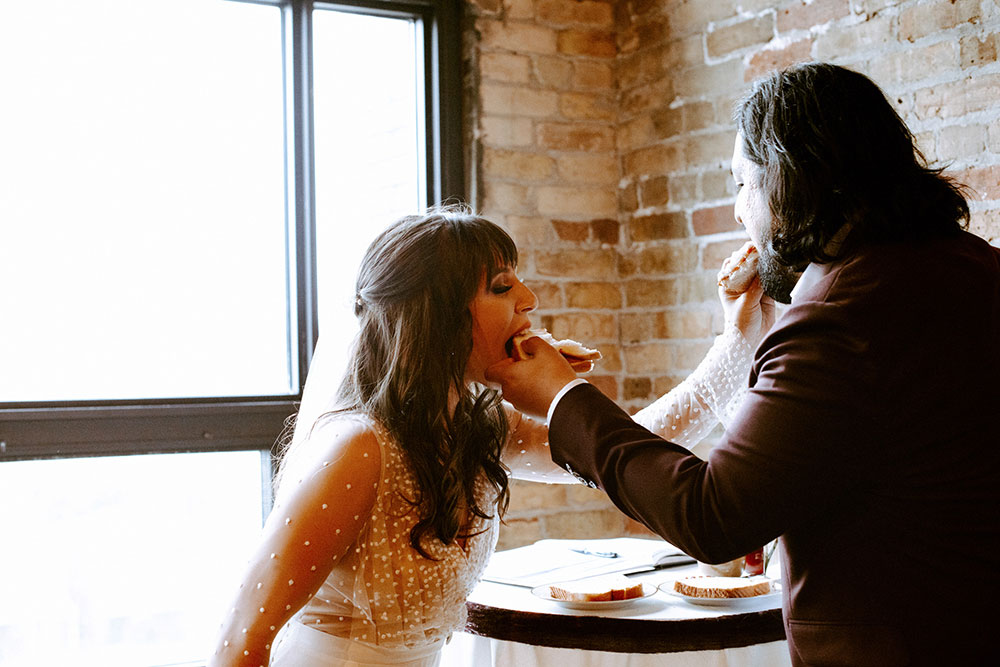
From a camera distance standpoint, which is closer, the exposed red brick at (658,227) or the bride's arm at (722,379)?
the bride's arm at (722,379)

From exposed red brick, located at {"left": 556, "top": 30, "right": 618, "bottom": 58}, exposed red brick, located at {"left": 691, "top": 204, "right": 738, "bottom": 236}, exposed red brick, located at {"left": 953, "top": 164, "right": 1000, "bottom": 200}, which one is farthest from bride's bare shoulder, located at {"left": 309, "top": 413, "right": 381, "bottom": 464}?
exposed red brick, located at {"left": 556, "top": 30, "right": 618, "bottom": 58}

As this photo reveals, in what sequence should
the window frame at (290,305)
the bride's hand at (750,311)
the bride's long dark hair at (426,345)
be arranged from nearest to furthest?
the bride's long dark hair at (426,345), the bride's hand at (750,311), the window frame at (290,305)

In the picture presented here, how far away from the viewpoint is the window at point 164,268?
105 inches

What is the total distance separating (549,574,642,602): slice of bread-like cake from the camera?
183cm

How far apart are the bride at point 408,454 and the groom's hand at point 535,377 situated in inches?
6.0

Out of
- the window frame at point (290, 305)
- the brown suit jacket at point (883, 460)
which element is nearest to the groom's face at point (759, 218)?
the brown suit jacket at point (883, 460)

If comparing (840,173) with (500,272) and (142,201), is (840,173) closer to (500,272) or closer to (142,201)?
(500,272)

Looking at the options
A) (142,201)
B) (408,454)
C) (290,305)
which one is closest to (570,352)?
(408,454)

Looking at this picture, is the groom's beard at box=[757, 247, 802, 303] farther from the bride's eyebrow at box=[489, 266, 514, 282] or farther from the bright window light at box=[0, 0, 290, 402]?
the bright window light at box=[0, 0, 290, 402]

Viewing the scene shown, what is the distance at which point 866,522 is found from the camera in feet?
3.93

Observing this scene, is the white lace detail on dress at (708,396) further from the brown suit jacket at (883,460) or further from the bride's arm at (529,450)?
the brown suit jacket at (883,460)

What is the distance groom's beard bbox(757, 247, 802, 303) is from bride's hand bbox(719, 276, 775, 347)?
0.39 m

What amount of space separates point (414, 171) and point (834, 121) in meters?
2.07

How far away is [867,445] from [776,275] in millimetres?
325
